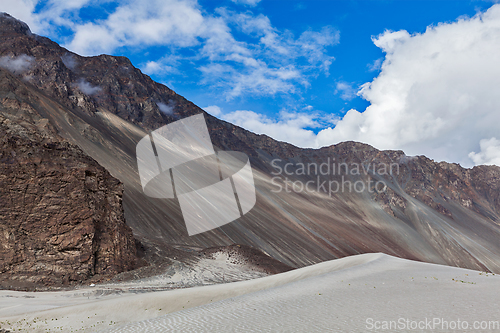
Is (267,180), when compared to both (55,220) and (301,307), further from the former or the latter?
(301,307)

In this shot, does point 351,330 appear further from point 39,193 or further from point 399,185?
point 399,185

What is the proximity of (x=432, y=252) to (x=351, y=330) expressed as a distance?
309ft

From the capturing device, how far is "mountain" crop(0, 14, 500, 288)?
42859mm

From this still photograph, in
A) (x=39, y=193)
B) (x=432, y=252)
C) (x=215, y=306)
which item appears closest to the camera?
(x=215, y=306)

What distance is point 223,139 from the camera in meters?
116

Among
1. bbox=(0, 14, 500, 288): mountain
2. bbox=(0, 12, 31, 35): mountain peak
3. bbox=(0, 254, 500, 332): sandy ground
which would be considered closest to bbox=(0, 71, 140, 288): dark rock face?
bbox=(0, 14, 500, 288): mountain

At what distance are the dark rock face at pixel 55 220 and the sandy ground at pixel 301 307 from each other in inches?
110

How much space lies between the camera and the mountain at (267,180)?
42.9 meters

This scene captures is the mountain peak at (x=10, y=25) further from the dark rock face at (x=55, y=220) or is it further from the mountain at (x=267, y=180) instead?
the dark rock face at (x=55, y=220)

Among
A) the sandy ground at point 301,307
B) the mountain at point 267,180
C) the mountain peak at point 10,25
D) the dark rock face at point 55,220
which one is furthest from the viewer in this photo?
the mountain peak at point 10,25

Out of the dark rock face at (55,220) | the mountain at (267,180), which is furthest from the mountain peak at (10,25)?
the dark rock face at (55,220)

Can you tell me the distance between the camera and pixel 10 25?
74.0 meters

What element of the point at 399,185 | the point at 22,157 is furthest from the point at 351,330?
the point at 399,185

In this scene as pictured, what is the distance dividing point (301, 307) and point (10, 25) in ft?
304
